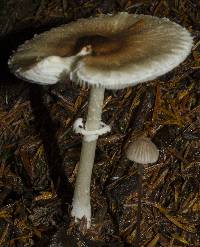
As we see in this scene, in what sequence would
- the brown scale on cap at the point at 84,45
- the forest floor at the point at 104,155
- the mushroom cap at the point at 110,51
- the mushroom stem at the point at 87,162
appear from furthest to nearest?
the forest floor at the point at 104,155
the mushroom stem at the point at 87,162
the brown scale on cap at the point at 84,45
the mushroom cap at the point at 110,51

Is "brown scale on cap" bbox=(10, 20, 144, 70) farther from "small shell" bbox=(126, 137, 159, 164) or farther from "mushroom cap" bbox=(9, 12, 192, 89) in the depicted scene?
"small shell" bbox=(126, 137, 159, 164)

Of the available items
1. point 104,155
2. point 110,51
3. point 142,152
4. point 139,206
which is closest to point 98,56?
point 110,51

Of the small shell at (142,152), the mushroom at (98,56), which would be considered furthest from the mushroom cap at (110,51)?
the small shell at (142,152)

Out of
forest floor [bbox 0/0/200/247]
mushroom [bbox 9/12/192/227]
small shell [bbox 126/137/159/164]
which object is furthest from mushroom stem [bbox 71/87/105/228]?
small shell [bbox 126/137/159/164]

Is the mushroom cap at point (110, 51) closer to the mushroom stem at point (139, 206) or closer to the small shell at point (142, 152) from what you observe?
the small shell at point (142, 152)

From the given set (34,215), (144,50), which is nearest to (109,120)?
(34,215)

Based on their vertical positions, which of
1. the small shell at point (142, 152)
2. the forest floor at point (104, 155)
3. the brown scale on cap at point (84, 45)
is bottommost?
the forest floor at point (104, 155)

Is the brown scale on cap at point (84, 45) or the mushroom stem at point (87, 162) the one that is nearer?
the brown scale on cap at point (84, 45)

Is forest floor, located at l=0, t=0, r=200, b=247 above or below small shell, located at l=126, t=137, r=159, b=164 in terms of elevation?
below
